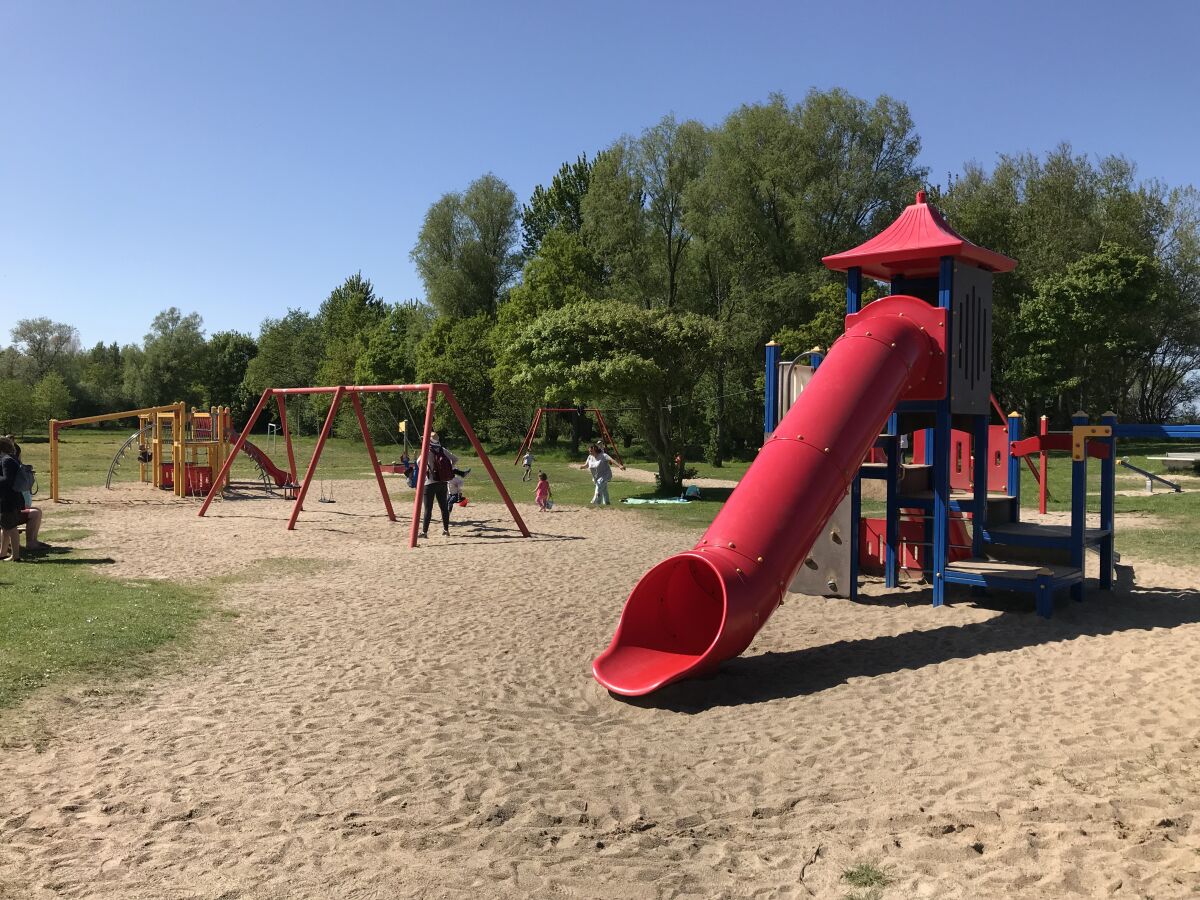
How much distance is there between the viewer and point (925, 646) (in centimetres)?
920

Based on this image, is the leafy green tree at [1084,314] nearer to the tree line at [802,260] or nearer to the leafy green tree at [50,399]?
the tree line at [802,260]

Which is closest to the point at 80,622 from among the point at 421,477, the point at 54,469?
the point at 421,477

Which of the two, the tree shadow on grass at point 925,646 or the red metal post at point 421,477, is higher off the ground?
the red metal post at point 421,477

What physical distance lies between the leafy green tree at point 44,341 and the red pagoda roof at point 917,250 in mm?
98555

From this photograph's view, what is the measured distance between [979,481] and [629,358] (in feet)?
43.2

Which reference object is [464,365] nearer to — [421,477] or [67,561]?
[421,477]

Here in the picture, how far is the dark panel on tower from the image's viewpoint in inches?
442

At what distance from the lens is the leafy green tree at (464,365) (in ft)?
173

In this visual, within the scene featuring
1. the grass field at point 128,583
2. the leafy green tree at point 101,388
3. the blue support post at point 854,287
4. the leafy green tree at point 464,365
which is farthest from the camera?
the leafy green tree at point 101,388

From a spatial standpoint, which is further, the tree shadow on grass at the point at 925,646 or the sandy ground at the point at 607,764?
the tree shadow on grass at the point at 925,646

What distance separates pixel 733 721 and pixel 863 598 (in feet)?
16.5

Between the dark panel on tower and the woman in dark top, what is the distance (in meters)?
12.0

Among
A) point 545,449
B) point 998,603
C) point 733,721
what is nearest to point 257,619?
point 733,721

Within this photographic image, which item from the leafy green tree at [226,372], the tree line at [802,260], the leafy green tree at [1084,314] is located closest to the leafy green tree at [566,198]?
the tree line at [802,260]
